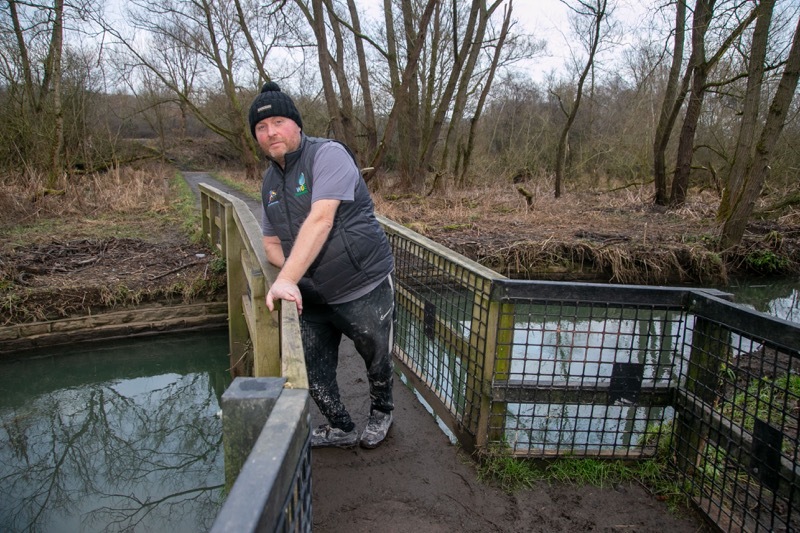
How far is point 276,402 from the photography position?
1.29m

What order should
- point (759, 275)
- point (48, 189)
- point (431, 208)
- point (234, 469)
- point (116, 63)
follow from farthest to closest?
point (116, 63)
point (431, 208)
point (48, 189)
point (759, 275)
point (234, 469)

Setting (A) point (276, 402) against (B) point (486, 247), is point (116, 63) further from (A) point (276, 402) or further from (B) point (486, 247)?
(A) point (276, 402)

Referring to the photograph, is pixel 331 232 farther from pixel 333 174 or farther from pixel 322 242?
pixel 333 174

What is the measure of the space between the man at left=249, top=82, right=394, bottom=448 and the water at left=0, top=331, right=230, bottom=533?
2.18 m

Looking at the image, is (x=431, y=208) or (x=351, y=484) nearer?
(x=351, y=484)

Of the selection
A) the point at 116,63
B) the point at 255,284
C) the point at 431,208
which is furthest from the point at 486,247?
the point at 116,63

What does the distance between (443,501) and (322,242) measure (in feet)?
4.80

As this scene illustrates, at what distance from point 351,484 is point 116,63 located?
21850 mm

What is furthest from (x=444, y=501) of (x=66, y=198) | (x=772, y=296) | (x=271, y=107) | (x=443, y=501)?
(x=66, y=198)

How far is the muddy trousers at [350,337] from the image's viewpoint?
272 cm

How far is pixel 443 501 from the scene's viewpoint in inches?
107

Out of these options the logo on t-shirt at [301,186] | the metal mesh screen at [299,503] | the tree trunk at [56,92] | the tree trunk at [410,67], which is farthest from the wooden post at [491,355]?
the tree trunk at [56,92]

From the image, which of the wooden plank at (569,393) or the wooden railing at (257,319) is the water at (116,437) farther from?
the wooden plank at (569,393)

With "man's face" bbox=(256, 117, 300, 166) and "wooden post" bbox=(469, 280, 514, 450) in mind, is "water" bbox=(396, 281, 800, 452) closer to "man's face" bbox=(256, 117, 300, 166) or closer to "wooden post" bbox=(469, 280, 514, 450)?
"wooden post" bbox=(469, 280, 514, 450)
